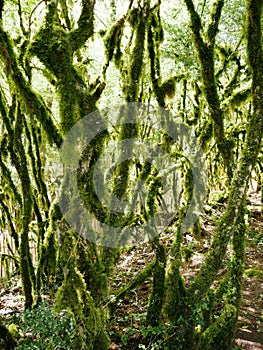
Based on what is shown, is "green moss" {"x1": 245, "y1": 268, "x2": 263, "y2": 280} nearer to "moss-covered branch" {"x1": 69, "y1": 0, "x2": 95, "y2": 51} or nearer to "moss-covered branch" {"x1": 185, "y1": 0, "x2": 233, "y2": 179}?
"moss-covered branch" {"x1": 185, "y1": 0, "x2": 233, "y2": 179}

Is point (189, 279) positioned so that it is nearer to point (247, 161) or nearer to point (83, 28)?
point (247, 161)

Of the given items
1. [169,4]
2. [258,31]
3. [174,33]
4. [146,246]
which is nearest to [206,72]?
[258,31]

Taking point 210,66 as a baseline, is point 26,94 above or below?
below

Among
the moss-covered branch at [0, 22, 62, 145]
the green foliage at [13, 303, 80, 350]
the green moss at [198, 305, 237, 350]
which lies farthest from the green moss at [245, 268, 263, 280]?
the moss-covered branch at [0, 22, 62, 145]

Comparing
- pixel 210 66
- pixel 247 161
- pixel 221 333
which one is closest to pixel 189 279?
pixel 221 333

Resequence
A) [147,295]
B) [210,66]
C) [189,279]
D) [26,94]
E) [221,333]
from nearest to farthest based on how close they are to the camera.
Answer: [26,94], [221,333], [189,279], [210,66], [147,295]

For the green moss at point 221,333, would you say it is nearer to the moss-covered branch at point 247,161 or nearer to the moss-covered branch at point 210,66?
the moss-covered branch at point 247,161

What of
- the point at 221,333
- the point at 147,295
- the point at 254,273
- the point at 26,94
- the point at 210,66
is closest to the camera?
the point at 26,94

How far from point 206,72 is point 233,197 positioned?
5.07ft

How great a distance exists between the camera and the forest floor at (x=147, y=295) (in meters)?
4.53

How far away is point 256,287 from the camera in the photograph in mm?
5840

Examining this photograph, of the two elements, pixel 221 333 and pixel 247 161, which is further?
pixel 221 333

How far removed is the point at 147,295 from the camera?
18.8 ft

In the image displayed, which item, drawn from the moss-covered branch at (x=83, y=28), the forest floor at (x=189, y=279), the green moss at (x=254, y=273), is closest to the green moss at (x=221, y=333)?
the forest floor at (x=189, y=279)
